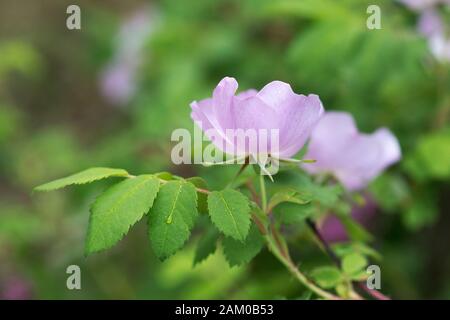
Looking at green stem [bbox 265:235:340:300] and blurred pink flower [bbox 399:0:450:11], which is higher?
blurred pink flower [bbox 399:0:450:11]

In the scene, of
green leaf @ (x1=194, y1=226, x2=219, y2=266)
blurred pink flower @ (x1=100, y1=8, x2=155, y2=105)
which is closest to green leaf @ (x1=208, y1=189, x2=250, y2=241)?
green leaf @ (x1=194, y1=226, x2=219, y2=266)

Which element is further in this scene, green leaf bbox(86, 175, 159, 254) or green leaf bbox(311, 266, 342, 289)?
green leaf bbox(311, 266, 342, 289)

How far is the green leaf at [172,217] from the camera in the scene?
752mm

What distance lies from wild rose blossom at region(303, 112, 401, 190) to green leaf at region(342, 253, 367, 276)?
14cm

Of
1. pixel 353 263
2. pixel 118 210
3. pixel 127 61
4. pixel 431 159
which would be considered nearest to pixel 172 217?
pixel 118 210

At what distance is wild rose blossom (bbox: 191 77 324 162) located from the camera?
782mm

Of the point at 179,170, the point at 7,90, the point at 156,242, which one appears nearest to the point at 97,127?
the point at 7,90

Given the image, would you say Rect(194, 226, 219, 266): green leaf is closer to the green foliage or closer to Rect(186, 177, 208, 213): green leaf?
Rect(186, 177, 208, 213): green leaf

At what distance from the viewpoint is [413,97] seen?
5.18 feet

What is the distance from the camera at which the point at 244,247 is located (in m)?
0.84

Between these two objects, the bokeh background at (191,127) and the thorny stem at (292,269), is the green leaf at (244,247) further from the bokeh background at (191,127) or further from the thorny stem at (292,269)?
the bokeh background at (191,127)

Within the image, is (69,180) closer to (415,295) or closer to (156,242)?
(156,242)

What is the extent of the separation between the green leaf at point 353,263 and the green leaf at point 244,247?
0.14 m

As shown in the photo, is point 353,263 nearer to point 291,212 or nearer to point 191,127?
point 291,212
